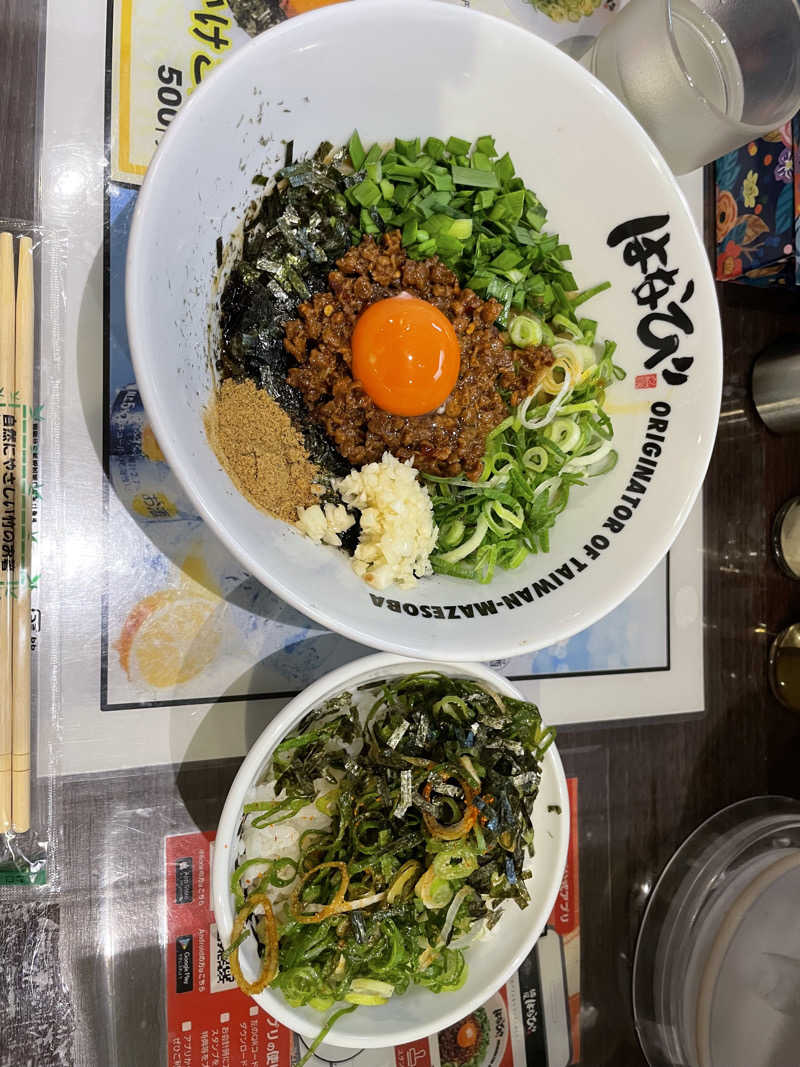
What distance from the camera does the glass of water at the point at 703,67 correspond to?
1356mm

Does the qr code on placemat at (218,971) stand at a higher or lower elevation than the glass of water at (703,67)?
lower

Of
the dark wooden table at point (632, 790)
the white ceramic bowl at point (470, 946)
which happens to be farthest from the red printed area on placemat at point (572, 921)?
the white ceramic bowl at point (470, 946)

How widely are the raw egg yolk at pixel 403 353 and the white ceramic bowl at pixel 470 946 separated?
0.43 meters

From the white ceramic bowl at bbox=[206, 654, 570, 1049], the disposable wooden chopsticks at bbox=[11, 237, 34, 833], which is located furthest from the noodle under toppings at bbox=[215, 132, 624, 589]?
the disposable wooden chopsticks at bbox=[11, 237, 34, 833]

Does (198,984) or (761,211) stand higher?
(761,211)

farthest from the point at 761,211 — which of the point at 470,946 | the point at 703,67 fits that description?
the point at 470,946

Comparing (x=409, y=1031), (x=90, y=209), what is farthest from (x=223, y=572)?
(x=409, y=1031)

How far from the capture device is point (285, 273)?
119cm

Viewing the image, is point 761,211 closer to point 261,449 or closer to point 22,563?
point 261,449

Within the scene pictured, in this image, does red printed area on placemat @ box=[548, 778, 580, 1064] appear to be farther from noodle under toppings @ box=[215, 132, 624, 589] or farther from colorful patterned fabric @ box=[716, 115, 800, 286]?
colorful patterned fabric @ box=[716, 115, 800, 286]

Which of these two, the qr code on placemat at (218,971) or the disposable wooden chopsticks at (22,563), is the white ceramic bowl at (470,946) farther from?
the disposable wooden chopsticks at (22,563)

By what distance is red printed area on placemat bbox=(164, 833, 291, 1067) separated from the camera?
4.42ft

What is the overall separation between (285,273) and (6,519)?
0.61 metres

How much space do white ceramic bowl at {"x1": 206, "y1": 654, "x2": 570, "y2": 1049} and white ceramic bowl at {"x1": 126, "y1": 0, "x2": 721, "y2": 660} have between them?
174 millimetres
